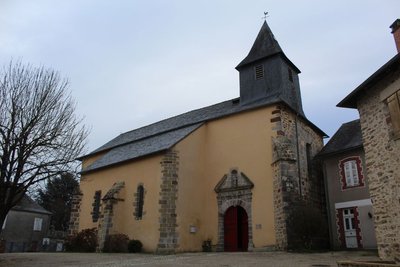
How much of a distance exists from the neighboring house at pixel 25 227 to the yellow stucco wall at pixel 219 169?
18705 millimetres

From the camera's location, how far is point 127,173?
18344 mm

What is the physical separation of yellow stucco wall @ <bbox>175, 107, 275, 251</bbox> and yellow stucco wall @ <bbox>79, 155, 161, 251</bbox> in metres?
1.21

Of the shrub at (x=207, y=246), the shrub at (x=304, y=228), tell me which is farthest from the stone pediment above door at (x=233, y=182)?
the shrub at (x=304, y=228)

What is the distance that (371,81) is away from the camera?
9.55 m

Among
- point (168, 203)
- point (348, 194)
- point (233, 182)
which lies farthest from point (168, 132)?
point (348, 194)

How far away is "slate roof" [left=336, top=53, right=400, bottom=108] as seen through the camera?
856 cm

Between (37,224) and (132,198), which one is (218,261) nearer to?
(132,198)

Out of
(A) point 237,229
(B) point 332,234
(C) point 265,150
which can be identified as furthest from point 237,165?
(B) point 332,234

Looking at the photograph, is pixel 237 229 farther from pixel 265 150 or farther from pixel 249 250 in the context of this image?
pixel 265 150

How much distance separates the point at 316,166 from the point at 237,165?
4.25 m

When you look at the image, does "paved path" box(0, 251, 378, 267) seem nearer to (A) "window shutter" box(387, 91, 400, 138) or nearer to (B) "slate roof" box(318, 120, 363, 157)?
(A) "window shutter" box(387, 91, 400, 138)

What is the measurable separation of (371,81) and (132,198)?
12.3m

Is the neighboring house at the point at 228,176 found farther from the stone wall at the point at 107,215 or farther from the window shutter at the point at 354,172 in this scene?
the window shutter at the point at 354,172

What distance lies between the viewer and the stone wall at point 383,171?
28.4 ft
